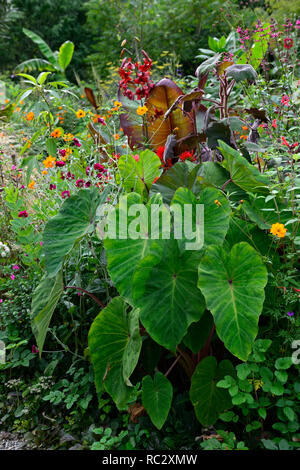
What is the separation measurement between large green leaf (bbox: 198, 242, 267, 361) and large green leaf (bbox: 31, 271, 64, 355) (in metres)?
0.64

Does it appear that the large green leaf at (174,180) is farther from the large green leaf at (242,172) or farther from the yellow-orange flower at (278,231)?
the yellow-orange flower at (278,231)

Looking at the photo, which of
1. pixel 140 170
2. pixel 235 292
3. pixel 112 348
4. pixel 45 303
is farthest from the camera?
pixel 140 170

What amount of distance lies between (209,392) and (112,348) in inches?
15.2

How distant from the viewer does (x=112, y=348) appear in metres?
1.59

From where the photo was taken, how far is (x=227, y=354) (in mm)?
1810

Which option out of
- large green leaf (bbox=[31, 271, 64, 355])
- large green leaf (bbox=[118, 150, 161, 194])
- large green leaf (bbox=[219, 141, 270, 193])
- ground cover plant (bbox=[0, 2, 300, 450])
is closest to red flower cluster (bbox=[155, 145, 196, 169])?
ground cover plant (bbox=[0, 2, 300, 450])

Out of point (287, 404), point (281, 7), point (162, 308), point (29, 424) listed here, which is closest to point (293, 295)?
point (287, 404)

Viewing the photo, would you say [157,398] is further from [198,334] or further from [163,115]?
[163,115]

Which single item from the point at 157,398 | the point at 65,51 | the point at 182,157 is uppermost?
the point at 65,51

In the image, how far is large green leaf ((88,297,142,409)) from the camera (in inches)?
60.8

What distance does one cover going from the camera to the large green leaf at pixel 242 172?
1633 mm

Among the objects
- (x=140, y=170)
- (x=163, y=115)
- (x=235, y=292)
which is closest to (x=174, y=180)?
(x=140, y=170)

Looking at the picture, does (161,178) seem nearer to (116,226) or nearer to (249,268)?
(116,226)

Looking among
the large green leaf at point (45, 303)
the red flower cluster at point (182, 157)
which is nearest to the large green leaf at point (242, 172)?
the red flower cluster at point (182, 157)
